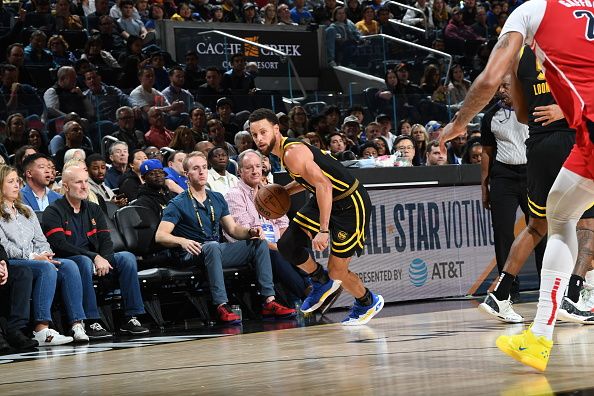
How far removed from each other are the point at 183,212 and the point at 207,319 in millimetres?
1037

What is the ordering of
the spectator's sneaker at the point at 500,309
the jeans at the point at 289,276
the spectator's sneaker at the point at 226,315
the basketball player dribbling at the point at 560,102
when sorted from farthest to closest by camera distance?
the jeans at the point at 289,276 → the spectator's sneaker at the point at 226,315 → the spectator's sneaker at the point at 500,309 → the basketball player dribbling at the point at 560,102

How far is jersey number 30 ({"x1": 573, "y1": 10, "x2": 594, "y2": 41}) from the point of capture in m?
4.88

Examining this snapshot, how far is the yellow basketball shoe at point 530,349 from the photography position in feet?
15.3

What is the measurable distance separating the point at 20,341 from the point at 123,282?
1302mm

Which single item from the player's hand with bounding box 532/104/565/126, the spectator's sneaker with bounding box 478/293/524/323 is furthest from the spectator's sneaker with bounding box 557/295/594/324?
the player's hand with bounding box 532/104/565/126

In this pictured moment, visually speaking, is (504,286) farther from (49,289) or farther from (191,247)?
(49,289)

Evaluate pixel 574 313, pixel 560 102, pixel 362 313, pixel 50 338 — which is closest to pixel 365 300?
pixel 362 313

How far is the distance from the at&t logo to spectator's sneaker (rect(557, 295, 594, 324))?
11.1 feet

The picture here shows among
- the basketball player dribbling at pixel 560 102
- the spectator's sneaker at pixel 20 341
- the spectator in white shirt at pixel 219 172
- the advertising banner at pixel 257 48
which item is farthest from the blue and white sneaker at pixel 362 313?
the advertising banner at pixel 257 48

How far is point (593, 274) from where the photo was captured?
8.06 metres

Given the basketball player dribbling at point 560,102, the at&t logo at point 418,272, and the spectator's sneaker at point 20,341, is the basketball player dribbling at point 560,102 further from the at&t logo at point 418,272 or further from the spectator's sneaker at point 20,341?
the at&t logo at point 418,272

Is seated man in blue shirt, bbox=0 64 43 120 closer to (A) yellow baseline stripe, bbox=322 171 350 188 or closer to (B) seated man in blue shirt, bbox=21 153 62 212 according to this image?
(B) seated man in blue shirt, bbox=21 153 62 212

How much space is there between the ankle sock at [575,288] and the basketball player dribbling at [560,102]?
7.30 feet

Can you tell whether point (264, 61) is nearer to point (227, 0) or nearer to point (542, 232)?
point (227, 0)
